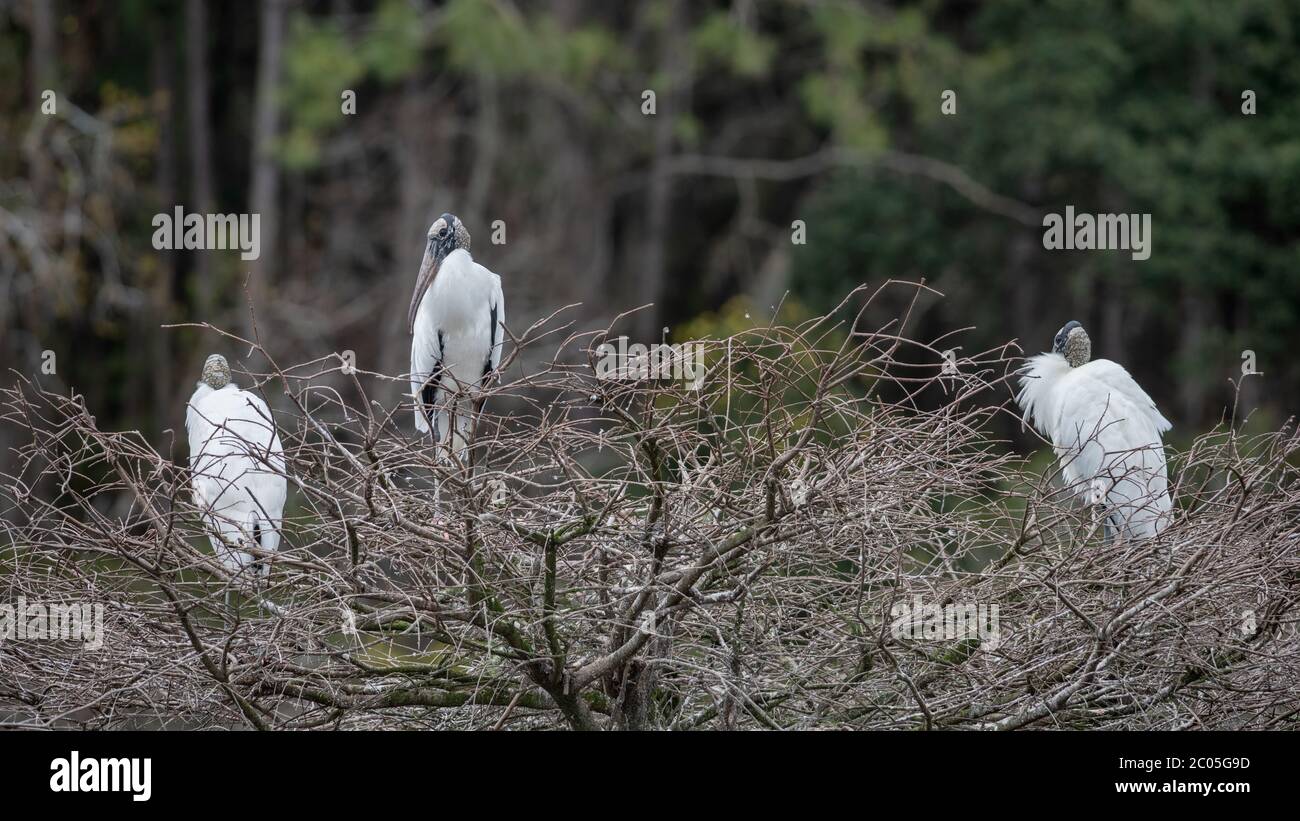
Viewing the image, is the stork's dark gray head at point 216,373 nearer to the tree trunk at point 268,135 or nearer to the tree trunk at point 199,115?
the tree trunk at point 268,135

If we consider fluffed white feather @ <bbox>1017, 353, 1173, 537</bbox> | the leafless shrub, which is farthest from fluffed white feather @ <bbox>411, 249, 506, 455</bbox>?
fluffed white feather @ <bbox>1017, 353, 1173, 537</bbox>

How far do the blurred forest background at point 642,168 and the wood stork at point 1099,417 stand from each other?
7.51 metres

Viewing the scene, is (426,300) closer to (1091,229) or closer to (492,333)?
(492,333)

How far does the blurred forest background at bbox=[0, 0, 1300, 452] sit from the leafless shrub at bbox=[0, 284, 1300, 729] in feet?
30.0

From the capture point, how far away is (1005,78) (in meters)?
18.4

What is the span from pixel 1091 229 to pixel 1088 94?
1417 mm

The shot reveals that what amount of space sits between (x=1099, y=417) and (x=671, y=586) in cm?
220

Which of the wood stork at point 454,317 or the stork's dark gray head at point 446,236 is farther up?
the stork's dark gray head at point 446,236

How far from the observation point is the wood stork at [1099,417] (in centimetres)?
657

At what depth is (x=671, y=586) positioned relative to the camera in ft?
16.8

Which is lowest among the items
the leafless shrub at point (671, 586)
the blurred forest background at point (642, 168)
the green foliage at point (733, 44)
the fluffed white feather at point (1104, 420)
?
the leafless shrub at point (671, 586)

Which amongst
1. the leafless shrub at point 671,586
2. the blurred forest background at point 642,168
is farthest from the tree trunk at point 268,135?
the leafless shrub at point 671,586

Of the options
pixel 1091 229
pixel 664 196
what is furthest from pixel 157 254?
pixel 1091 229

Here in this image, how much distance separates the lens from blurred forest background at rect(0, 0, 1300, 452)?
17234mm
